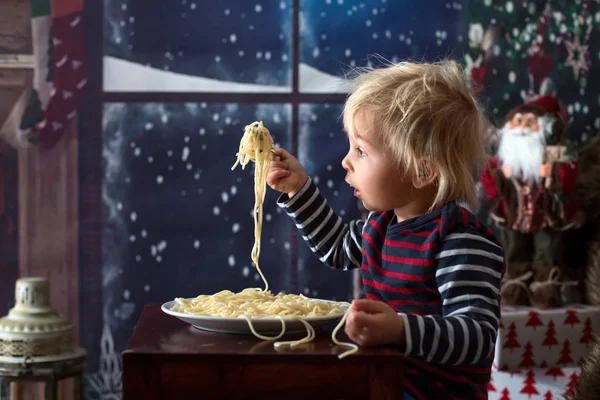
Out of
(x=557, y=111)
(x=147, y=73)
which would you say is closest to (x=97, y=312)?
(x=147, y=73)

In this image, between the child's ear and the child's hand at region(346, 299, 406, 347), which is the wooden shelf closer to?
the child's ear

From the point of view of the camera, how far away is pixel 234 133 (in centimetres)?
262

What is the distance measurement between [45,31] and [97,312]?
2.97 ft

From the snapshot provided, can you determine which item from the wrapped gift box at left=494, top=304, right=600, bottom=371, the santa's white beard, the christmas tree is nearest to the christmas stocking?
the christmas tree

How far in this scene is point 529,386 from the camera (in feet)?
7.76

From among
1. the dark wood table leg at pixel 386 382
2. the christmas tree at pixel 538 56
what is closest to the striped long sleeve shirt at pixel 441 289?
the dark wood table leg at pixel 386 382

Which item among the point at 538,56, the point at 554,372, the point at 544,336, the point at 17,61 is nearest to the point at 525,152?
the point at 538,56

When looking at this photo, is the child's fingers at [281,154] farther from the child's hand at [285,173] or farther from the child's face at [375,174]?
the child's face at [375,174]

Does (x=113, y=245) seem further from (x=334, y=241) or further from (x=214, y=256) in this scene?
(x=334, y=241)

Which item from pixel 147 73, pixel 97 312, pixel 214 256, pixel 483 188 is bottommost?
pixel 97 312

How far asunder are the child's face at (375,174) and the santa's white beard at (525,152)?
107 centimetres

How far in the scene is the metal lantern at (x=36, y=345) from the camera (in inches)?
83.5

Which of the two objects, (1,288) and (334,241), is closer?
(334,241)

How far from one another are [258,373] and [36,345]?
1291 mm
